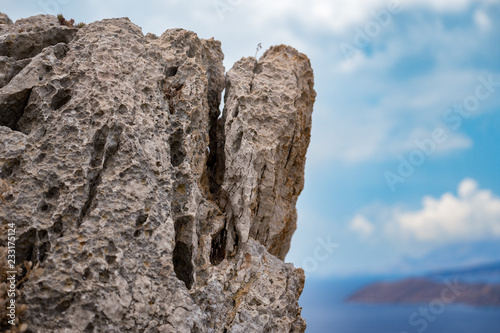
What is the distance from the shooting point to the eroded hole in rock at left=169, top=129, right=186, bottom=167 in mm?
10461

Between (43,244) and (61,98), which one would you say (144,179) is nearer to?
(43,244)

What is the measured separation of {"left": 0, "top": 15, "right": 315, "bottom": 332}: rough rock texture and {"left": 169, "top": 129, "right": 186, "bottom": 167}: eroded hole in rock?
30mm

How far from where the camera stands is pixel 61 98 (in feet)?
33.4

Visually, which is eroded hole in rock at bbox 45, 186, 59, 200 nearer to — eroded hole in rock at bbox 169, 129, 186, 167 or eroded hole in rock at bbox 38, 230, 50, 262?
eroded hole in rock at bbox 38, 230, 50, 262

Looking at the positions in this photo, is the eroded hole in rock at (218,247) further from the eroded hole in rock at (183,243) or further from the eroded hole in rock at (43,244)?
the eroded hole in rock at (43,244)

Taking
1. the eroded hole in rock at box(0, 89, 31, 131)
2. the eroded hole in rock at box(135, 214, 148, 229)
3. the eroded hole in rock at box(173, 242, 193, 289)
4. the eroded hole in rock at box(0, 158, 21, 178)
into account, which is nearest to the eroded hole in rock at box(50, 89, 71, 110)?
the eroded hole in rock at box(0, 89, 31, 131)

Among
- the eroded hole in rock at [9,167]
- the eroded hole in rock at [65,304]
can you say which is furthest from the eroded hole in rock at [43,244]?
the eroded hole in rock at [9,167]

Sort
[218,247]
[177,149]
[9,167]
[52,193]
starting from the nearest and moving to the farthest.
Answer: [52,193] < [9,167] < [177,149] < [218,247]

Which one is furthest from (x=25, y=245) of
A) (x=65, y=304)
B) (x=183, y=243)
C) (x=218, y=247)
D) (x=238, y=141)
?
(x=238, y=141)

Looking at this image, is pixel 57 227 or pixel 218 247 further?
pixel 218 247

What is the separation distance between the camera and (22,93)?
1027 cm

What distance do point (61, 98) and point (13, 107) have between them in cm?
122

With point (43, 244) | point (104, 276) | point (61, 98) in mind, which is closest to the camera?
point (104, 276)

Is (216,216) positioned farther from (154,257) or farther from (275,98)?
(275,98)
